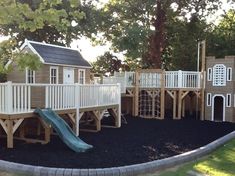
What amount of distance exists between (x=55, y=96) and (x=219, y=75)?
11053 mm

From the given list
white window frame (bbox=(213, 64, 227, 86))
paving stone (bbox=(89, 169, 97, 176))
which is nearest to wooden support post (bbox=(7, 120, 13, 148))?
paving stone (bbox=(89, 169, 97, 176))

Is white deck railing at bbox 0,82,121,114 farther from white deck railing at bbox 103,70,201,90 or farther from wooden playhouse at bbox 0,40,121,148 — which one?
white deck railing at bbox 103,70,201,90

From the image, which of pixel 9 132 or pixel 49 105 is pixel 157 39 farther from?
pixel 9 132

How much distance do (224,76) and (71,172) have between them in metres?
14.0

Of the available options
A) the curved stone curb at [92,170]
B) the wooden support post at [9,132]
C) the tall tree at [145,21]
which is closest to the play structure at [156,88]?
the tall tree at [145,21]

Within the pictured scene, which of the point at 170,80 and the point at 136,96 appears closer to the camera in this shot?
the point at 170,80

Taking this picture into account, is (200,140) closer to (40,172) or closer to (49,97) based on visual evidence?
(49,97)

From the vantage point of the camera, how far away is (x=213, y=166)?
373 inches

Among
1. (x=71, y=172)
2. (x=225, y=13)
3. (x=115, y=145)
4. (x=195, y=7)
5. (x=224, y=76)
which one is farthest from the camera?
(x=225, y=13)

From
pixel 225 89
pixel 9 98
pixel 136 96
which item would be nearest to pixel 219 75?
pixel 225 89

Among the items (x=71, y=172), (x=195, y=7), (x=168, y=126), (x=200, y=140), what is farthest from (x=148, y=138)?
(x=195, y=7)

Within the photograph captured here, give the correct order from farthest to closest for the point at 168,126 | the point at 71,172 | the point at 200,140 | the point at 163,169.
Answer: the point at 168,126, the point at 200,140, the point at 163,169, the point at 71,172

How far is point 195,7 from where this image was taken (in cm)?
2722

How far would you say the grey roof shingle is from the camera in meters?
15.2
